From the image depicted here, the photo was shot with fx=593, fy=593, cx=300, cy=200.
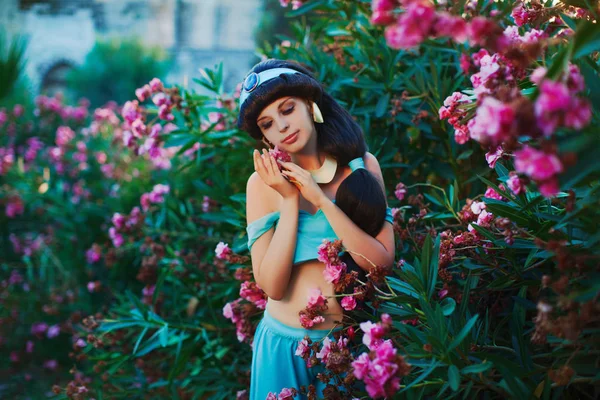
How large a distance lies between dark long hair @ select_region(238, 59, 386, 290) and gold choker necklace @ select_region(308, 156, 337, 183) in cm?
2

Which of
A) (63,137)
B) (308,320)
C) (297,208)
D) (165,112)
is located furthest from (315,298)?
(63,137)

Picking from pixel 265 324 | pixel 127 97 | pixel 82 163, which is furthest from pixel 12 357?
pixel 127 97

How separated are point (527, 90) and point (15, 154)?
466 cm

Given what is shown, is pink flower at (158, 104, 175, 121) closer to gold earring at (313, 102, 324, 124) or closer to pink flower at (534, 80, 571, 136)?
gold earring at (313, 102, 324, 124)

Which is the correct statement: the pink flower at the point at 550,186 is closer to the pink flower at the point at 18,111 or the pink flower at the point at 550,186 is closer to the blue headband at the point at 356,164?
the blue headband at the point at 356,164

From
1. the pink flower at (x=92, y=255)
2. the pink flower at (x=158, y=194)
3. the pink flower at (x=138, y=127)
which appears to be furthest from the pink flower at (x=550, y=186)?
the pink flower at (x=92, y=255)

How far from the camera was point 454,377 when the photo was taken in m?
1.31

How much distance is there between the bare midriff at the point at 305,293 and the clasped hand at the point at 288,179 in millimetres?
203

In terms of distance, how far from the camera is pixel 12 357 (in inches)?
155

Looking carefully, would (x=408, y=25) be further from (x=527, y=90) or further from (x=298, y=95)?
(x=298, y=95)

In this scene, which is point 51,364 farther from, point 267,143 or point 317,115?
point 317,115

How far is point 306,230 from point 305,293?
0.63 feet

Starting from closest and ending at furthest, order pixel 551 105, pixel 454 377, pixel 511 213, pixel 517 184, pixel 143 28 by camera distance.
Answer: pixel 551 105 → pixel 517 184 → pixel 454 377 → pixel 511 213 → pixel 143 28

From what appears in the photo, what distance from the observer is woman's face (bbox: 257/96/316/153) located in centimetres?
183
